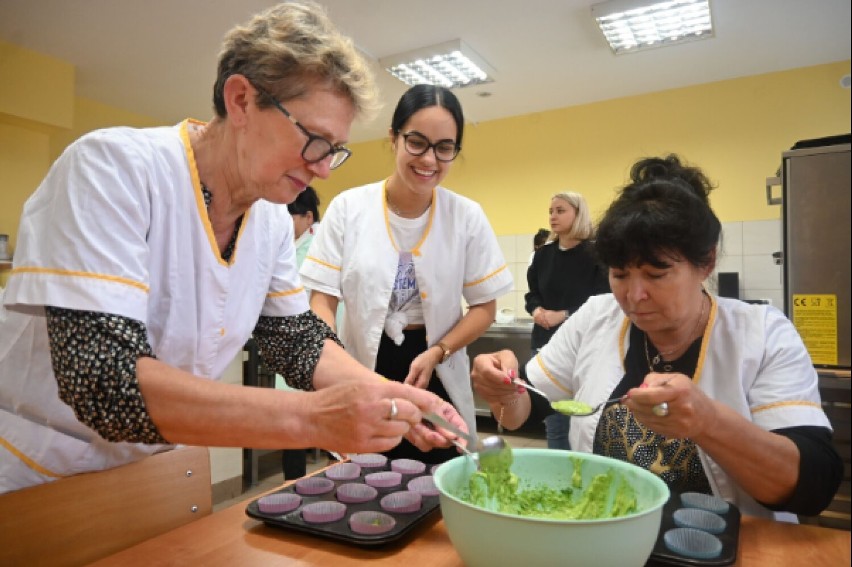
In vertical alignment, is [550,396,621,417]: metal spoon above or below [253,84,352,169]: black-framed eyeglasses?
below

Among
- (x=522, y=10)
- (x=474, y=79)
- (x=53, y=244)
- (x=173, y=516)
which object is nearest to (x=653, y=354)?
(x=173, y=516)

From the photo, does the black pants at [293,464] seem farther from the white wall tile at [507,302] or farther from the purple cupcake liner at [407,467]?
the white wall tile at [507,302]

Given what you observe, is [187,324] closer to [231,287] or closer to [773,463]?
[231,287]

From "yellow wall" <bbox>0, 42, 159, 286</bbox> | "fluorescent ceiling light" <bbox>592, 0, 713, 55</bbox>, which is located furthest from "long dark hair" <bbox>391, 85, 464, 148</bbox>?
"yellow wall" <bbox>0, 42, 159, 286</bbox>

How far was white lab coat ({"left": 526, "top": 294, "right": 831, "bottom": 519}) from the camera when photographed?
1163 mm

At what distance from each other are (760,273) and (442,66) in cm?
Answer: 281

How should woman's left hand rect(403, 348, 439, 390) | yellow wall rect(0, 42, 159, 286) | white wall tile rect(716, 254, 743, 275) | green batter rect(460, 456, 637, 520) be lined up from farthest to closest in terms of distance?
white wall tile rect(716, 254, 743, 275) → yellow wall rect(0, 42, 159, 286) → woman's left hand rect(403, 348, 439, 390) → green batter rect(460, 456, 637, 520)

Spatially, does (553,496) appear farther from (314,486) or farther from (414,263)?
(414,263)

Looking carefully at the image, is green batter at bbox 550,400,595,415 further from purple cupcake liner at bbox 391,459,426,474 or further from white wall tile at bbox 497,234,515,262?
white wall tile at bbox 497,234,515,262

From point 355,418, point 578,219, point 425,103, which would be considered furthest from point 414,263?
point 578,219

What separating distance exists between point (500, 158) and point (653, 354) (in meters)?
4.26

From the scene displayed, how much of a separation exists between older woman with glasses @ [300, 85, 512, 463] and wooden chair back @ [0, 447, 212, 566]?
0.75m

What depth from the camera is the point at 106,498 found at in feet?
3.31

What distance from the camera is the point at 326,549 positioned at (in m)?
0.93
